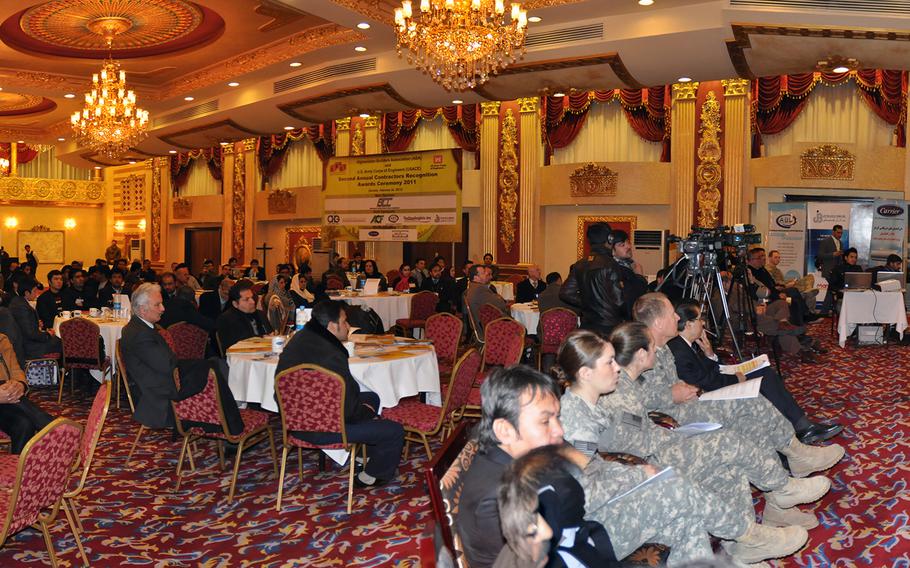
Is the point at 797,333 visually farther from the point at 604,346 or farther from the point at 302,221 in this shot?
the point at 302,221

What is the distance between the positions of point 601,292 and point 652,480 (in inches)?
128

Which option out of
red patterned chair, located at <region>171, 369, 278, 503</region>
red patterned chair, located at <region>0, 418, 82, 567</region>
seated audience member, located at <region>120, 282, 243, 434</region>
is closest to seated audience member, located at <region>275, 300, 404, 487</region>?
red patterned chair, located at <region>171, 369, 278, 503</region>

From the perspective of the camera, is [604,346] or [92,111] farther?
[92,111]

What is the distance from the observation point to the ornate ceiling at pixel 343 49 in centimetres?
966

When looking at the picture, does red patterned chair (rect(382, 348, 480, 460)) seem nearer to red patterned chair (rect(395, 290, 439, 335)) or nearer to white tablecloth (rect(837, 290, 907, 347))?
red patterned chair (rect(395, 290, 439, 335))

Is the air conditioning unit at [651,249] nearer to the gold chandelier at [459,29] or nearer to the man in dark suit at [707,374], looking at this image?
the gold chandelier at [459,29]

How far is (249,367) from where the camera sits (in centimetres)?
545

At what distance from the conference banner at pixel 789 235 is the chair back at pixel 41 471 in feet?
40.3

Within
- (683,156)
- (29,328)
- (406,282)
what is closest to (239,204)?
(406,282)

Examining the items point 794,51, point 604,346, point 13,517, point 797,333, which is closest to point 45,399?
point 13,517

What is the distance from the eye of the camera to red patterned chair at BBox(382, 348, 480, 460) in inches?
197

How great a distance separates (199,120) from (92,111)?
14.8ft

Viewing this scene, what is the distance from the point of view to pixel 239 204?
2023 centimetres

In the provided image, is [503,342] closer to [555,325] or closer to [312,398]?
[555,325]
